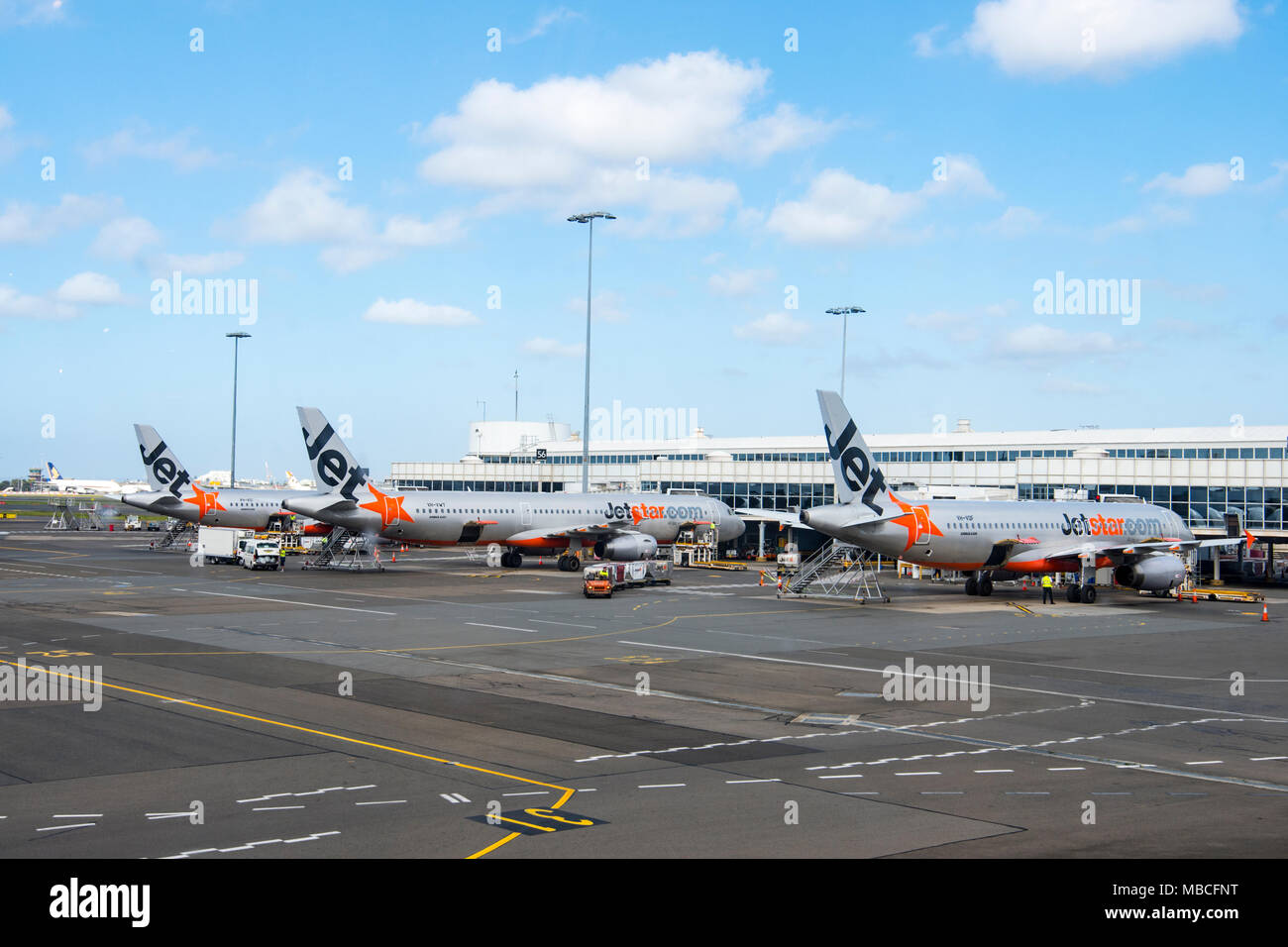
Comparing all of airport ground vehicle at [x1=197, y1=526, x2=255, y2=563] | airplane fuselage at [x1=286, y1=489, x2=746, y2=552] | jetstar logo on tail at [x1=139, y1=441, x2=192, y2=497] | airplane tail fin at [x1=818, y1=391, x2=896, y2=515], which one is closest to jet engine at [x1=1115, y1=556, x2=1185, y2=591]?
airplane tail fin at [x1=818, y1=391, x2=896, y2=515]

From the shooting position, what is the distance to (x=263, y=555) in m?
66.2

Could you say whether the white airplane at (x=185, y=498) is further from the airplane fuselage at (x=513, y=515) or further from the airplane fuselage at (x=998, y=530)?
the airplane fuselage at (x=998, y=530)

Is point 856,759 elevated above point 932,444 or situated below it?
below

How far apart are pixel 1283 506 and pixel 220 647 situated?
6035cm

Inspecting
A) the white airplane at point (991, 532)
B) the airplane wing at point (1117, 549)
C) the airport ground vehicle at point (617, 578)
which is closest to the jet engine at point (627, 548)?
the airport ground vehicle at point (617, 578)

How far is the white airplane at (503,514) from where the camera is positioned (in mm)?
64000

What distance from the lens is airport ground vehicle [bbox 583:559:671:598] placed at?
167ft

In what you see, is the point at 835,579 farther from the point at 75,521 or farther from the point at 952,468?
the point at 75,521

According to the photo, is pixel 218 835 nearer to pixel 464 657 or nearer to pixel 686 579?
pixel 464 657

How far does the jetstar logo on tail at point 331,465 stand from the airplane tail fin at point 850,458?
28.3 metres

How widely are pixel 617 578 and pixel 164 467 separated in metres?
43.4
